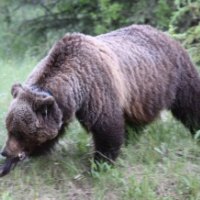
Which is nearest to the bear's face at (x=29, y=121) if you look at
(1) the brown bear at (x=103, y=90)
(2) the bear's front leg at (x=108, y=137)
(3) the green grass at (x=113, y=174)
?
(1) the brown bear at (x=103, y=90)

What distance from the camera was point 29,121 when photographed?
4.96 m

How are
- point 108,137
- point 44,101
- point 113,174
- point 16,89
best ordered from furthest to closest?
point 108,137
point 113,174
point 16,89
point 44,101

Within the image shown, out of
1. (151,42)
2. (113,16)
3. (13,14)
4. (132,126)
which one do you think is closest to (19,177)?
(132,126)

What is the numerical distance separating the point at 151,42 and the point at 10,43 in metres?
8.50

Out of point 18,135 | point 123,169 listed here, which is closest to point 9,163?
point 18,135

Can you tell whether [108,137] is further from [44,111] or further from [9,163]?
[9,163]

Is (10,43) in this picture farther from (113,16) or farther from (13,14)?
(113,16)

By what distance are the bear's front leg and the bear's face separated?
459 mm

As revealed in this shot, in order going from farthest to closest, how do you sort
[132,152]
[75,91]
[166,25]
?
[166,25] < [132,152] < [75,91]

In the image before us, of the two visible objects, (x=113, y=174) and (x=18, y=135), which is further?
(x=113, y=174)

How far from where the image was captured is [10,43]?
1438 cm

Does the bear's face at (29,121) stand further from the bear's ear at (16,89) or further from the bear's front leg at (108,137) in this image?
the bear's front leg at (108,137)

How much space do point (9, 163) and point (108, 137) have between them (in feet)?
3.06

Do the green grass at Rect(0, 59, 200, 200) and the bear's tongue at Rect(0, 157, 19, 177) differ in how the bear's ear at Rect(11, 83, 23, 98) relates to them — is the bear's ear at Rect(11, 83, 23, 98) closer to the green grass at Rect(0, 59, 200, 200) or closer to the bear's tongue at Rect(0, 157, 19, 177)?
the bear's tongue at Rect(0, 157, 19, 177)
